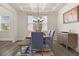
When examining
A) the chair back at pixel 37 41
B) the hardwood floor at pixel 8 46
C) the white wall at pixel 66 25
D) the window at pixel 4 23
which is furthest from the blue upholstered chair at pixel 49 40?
the window at pixel 4 23

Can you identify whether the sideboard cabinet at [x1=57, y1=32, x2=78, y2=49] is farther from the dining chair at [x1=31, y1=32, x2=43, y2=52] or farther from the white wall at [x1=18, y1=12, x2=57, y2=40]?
the dining chair at [x1=31, y1=32, x2=43, y2=52]

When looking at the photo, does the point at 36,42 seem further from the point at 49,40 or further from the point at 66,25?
the point at 66,25

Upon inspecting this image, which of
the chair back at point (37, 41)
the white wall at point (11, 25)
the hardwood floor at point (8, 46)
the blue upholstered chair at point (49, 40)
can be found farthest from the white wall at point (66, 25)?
the hardwood floor at point (8, 46)

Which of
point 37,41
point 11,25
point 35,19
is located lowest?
point 37,41

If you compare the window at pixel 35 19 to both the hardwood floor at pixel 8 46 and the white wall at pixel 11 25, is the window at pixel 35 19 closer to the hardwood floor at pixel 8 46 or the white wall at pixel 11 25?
the white wall at pixel 11 25

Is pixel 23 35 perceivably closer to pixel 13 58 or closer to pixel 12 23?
pixel 12 23

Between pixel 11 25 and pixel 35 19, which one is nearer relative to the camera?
pixel 35 19

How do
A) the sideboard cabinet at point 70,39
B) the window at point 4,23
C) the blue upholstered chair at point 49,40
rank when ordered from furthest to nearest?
the sideboard cabinet at point 70,39 < the blue upholstered chair at point 49,40 < the window at point 4,23

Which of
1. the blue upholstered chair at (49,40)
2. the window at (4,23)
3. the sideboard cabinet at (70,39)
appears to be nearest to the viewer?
the window at (4,23)

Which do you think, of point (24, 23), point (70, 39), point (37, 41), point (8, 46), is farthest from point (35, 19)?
point (70, 39)

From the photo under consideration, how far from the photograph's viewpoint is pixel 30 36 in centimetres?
390

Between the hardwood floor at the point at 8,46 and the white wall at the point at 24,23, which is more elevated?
the white wall at the point at 24,23

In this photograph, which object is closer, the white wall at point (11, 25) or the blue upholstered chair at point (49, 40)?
the white wall at point (11, 25)

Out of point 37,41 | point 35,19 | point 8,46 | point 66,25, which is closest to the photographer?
point 35,19
